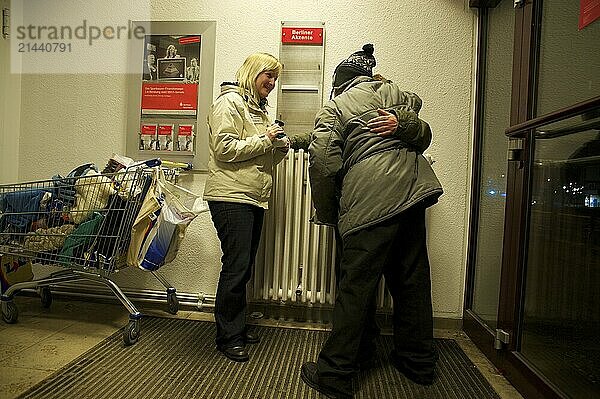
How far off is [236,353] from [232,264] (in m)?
0.38

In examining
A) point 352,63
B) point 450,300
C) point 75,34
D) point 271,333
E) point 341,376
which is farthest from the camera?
point 75,34

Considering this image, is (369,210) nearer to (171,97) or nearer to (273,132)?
(273,132)

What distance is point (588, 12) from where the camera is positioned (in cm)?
138

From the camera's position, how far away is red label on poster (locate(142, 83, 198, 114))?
2.66 metres

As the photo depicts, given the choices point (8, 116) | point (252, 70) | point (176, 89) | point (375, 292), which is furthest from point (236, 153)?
point (8, 116)

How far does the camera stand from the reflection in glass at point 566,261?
4.32ft

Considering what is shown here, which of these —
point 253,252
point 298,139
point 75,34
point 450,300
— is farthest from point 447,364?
point 75,34

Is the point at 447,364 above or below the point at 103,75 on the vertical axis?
below

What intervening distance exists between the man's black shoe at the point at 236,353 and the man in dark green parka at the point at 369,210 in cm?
28

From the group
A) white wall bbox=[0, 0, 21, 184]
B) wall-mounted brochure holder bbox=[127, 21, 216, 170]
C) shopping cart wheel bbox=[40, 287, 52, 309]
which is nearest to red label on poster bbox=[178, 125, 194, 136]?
wall-mounted brochure holder bbox=[127, 21, 216, 170]

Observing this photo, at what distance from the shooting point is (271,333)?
234 cm

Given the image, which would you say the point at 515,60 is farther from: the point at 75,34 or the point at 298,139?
the point at 75,34

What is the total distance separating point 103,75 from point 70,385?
1856mm

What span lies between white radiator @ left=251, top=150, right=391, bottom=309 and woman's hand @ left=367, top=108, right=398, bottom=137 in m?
0.79
